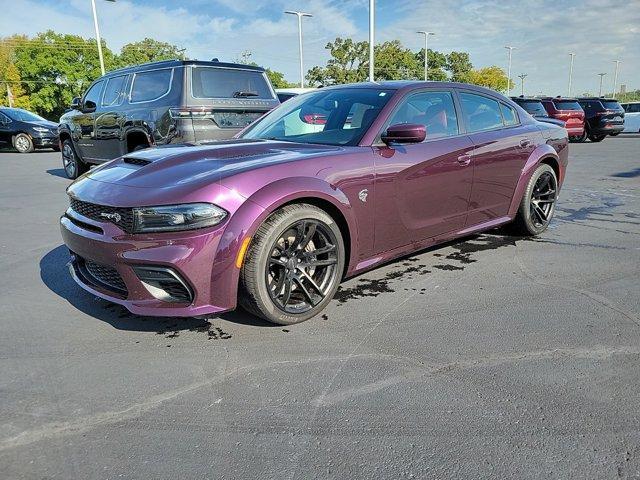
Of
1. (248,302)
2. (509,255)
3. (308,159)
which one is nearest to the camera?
(248,302)

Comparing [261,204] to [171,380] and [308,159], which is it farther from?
[171,380]

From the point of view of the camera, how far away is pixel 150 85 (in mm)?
7570

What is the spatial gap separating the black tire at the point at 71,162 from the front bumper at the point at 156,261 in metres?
7.58

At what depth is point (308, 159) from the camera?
10.9 ft

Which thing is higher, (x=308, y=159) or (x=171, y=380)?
(x=308, y=159)

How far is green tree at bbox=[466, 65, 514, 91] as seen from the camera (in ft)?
256

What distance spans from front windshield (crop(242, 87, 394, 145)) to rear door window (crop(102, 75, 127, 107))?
181 inches

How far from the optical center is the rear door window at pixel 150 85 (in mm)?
7289

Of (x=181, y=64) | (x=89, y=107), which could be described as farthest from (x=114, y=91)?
(x=181, y=64)

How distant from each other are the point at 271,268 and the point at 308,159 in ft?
2.45

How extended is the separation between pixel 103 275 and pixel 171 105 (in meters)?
4.39

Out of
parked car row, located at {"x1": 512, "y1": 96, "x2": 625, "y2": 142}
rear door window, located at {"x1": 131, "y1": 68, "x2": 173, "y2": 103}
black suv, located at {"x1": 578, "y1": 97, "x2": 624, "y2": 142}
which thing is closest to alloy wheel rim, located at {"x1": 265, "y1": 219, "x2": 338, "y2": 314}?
rear door window, located at {"x1": 131, "y1": 68, "x2": 173, "y2": 103}

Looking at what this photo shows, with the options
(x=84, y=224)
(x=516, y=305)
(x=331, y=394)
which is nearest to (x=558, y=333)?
(x=516, y=305)

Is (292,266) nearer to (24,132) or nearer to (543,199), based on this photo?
(543,199)
